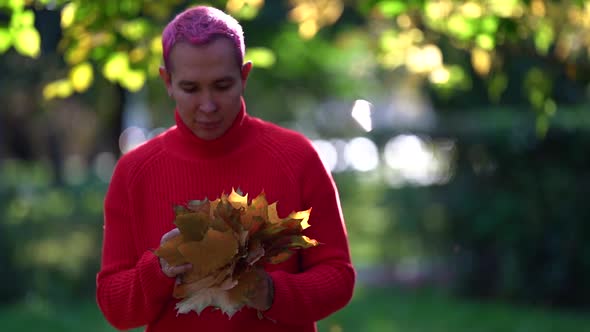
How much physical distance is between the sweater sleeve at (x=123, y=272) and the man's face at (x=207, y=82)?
305 mm

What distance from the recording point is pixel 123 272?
303 centimetres

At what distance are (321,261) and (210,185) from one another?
0.37m

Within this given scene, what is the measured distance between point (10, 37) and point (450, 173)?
7.92m

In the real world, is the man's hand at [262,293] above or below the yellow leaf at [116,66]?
below

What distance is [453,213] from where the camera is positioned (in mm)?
12109

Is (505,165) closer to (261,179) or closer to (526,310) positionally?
(526,310)

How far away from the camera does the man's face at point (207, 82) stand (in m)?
2.86

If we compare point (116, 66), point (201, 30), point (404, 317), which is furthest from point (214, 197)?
point (404, 317)

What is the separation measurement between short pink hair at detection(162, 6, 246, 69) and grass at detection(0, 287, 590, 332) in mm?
6981

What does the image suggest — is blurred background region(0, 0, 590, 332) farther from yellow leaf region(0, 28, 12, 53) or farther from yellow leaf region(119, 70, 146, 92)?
yellow leaf region(0, 28, 12, 53)

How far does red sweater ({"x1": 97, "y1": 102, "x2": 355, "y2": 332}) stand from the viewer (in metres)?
3.00

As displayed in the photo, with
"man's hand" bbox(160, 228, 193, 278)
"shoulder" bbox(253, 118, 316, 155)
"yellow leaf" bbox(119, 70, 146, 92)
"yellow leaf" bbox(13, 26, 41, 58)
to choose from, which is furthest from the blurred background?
"man's hand" bbox(160, 228, 193, 278)

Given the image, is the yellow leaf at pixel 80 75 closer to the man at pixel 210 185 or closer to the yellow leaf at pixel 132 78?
the yellow leaf at pixel 132 78

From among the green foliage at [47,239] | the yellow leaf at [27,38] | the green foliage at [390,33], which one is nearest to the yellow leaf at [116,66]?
the green foliage at [390,33]
